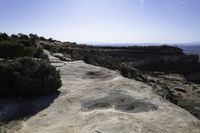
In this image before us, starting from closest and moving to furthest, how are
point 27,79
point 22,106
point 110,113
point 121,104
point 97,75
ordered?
point 110,113
point 121,104
point 22,106
point 27,79
point 97,75

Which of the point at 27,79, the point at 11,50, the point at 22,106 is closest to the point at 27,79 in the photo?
the point at 27,79

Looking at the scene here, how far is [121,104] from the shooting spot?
32.8 ft

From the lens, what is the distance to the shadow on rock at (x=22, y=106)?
32.1 ft

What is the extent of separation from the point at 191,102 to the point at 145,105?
61.4 ft

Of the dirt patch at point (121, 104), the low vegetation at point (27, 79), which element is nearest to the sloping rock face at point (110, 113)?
the dirt patch at point (121, 104)

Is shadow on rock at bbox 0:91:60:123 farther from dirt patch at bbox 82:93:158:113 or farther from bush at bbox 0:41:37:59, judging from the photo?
bush at bbox 0:41:37:59

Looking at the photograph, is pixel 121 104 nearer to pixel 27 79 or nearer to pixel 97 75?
pixel 27 79

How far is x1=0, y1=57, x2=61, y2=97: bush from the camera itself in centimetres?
1155

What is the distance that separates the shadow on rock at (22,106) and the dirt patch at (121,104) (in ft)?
4.80

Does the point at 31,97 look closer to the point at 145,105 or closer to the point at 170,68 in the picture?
the point at 145,105

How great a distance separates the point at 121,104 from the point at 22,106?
3232 mm

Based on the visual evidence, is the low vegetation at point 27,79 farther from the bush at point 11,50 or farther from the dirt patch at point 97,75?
the bush at point 11,50

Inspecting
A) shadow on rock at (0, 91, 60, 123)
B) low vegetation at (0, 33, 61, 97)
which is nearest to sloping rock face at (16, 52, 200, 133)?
shadow on rock at (0, 91, 60, 123)

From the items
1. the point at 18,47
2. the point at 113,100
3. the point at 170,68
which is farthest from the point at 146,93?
the point at 170,68
